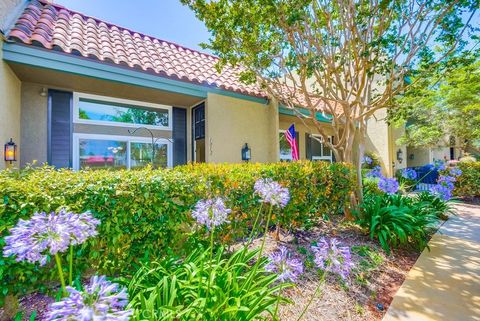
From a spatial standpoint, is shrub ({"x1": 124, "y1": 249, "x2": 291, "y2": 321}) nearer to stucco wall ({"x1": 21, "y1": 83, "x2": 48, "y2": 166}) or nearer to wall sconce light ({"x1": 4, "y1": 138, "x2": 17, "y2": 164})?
wall sconce light ({"x1": 4, "y1": 138, "x2": 17, "y2": 164})

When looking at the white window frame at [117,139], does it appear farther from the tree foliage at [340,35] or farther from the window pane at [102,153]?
the tree foliage at [340,35]

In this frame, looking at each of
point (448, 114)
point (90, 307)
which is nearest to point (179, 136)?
point (90, 307)

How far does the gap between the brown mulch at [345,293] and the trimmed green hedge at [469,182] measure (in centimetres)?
771

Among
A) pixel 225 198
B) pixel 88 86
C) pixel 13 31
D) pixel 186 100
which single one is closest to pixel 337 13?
pixel 186 100

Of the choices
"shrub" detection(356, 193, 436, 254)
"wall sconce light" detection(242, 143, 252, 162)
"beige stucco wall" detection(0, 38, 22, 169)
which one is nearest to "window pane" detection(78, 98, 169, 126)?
"beige stucco wall" detection(0, 38, 22, 169)

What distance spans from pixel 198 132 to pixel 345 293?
18.5 feet

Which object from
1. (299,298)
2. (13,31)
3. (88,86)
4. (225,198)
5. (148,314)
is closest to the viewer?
(148,314)

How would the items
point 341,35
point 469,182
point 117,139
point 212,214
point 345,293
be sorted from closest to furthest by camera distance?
point 212,214, point 345,293, point 341,35, point 117,139, point 469,182

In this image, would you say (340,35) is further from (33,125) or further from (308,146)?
(33,125)

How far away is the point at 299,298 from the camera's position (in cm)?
298

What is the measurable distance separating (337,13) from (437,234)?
6013mm

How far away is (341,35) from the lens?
5734mm

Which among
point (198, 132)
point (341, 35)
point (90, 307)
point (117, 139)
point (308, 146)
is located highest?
point (341, 35)

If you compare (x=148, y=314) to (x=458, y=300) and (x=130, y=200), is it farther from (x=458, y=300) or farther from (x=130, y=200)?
(x=458, y=300)
